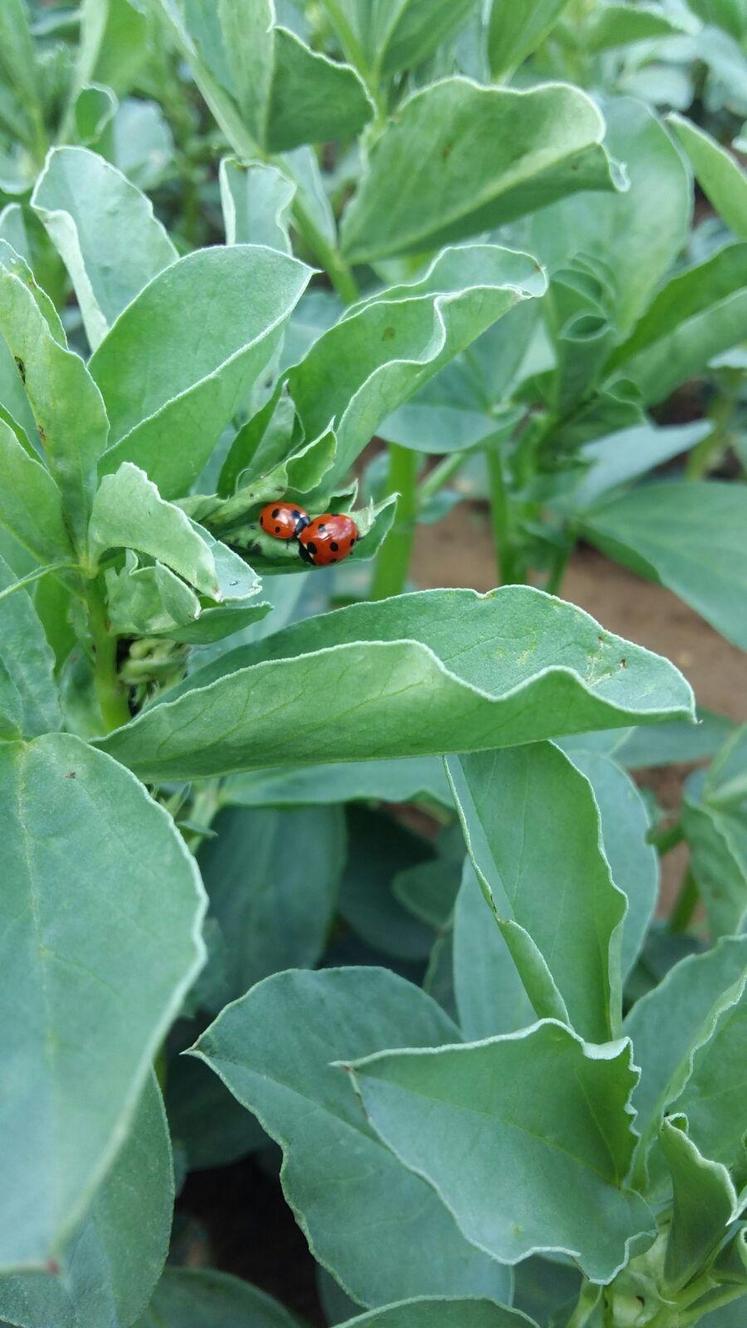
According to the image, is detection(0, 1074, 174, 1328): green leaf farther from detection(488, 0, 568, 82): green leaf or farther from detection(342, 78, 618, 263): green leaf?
detection(488, 0, 568, 82): green leaf

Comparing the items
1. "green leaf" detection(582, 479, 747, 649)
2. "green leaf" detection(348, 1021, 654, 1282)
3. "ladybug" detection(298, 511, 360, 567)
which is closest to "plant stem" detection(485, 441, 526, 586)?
"green leaf" detection(582, 479, 747, 649)

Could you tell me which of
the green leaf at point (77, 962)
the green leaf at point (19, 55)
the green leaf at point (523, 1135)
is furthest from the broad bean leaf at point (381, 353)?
the green leaf at point (19, 55)

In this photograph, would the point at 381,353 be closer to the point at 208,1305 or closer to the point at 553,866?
the point at 553,866

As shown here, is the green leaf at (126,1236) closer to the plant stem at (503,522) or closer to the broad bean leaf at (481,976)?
the broad bean leaf at (481,976)

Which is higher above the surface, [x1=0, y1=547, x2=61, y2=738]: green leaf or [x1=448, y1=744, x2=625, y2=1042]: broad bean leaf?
[x1=0, y1=547, x2=61, y2=738]: green leaf

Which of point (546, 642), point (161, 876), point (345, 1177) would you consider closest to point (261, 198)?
point (546, 642)

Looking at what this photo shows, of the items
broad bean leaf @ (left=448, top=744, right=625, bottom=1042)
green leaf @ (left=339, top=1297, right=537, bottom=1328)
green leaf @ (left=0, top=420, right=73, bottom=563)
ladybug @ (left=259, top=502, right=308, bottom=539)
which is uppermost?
green leaf @ (left=0, top=420, right=73, bottom=563)
